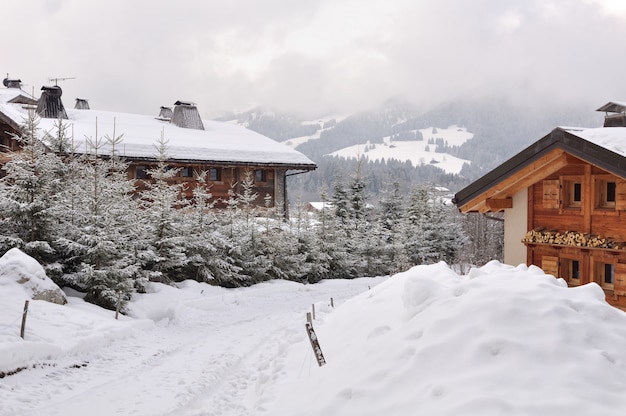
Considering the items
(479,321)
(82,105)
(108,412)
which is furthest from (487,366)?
(82,105)

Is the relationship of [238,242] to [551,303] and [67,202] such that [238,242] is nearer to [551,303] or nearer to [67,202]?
[67,202]

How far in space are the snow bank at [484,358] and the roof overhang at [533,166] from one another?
3.57m

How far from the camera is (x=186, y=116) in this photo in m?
41.2

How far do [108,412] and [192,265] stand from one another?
47.7ft

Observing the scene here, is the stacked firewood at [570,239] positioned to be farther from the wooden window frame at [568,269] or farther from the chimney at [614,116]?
the chimney at [614,116]

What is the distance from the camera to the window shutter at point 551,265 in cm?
1259

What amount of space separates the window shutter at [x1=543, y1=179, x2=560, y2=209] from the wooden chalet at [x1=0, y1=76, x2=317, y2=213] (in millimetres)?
19185

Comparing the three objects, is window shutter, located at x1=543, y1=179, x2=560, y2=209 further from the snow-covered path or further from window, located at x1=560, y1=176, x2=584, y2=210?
the snow-covered path

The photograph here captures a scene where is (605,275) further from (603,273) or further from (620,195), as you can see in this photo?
(620,195)

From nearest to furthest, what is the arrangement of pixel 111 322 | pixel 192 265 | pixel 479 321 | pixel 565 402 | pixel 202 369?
pixel 565 402, pixel 479 321, pixel 202 369, pixel 111 322, pixel 192 265

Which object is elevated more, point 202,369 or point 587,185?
point 587,185

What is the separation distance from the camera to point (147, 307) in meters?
18.0

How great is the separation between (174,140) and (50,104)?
11206mm

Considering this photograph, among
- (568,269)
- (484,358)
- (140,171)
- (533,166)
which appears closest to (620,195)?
(533,166)
